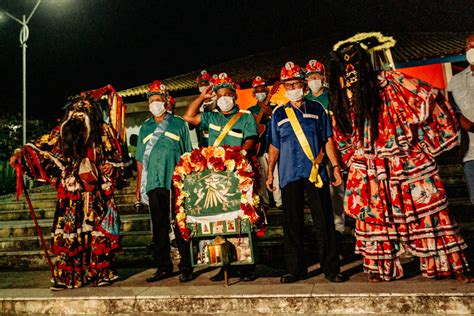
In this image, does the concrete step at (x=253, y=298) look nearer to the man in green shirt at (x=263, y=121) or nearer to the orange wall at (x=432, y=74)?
the man in green shirt at (x=263, y=121)

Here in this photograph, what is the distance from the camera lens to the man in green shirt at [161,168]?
5180 mm

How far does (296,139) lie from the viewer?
4719 millimetres

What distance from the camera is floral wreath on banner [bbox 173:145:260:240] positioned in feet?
15.3

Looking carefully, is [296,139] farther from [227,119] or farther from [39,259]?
[39,259]

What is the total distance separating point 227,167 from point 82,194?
193cm

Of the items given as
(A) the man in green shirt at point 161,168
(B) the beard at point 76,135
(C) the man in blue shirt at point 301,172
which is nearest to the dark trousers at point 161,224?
(A) the man in green shirt at point 161,168

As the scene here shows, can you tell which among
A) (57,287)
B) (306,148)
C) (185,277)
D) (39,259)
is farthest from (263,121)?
(39,259)

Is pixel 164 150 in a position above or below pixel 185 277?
above

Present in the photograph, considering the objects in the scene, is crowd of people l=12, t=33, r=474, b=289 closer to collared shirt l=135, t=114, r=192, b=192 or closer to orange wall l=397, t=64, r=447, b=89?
collared shirt l=135, t=114, r=192, b=192

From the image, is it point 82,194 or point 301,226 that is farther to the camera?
point 82,194

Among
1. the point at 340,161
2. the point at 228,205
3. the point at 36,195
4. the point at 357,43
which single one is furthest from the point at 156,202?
the point at 36,195

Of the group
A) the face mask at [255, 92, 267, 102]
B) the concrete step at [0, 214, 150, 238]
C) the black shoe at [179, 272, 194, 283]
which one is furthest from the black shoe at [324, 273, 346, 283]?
the concrete step at [0, 214, 150, 238]

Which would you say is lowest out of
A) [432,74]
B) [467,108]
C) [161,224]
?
[161,224]

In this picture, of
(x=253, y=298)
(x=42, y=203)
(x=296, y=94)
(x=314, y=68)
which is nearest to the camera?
(x=253, y=298)
